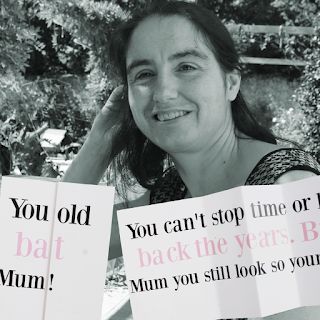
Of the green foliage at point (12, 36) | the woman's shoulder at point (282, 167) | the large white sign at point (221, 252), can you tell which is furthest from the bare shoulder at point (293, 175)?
the green foliage at point (12, 36)

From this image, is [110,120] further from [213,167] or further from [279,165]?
[279,165]

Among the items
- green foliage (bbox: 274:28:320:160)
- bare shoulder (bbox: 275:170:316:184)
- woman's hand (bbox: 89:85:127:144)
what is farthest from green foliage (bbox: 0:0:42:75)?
green foliage (bbox: 274:28:320:160)

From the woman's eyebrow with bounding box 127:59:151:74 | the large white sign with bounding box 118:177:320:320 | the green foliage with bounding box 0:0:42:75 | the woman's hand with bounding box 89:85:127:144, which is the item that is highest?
the green foliage with bounding box 0:0:42:75

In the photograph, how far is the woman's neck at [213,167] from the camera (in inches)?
47.9

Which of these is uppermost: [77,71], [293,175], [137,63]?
[77,71]

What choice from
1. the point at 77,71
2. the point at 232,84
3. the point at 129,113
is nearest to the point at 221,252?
the point at 232,84

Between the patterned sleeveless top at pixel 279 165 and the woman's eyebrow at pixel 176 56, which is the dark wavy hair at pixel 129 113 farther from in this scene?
the patterned sleeveless top at pixel 279 165

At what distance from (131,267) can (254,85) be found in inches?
310

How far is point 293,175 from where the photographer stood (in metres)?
0.98

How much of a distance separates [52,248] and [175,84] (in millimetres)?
428

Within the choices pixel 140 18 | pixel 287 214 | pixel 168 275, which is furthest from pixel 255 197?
pixel 140 18

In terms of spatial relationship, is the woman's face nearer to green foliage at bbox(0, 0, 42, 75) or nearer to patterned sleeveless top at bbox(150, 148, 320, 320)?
patterned sleeveless top at bbox(150, 148, 320, 320)

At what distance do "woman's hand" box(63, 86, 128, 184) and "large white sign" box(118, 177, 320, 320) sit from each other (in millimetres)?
739

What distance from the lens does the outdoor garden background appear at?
10.1 feet
